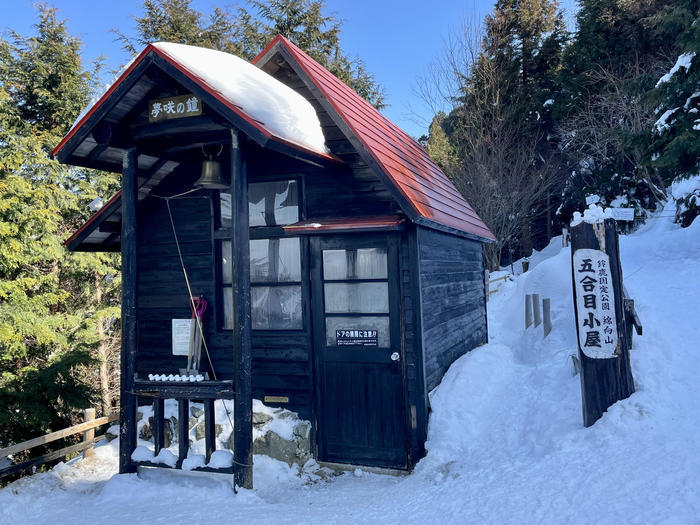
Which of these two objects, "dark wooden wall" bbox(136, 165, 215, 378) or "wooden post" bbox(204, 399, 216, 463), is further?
"dark wooden wall" bbox(136, 165, 215, 378)

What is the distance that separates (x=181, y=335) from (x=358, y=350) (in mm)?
2691

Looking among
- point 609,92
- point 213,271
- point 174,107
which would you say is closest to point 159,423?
point 213,271

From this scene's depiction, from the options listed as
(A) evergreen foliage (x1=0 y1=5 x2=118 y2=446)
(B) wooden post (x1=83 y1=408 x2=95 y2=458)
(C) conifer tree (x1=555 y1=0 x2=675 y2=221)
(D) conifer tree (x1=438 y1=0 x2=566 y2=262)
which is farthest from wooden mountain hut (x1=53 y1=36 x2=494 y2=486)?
(C) conifer tree (x1=555 y1=0 x2=675 y2=221)

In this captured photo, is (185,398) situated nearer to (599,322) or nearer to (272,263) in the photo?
(272,263)

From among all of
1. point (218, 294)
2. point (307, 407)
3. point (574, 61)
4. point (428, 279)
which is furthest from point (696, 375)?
point (574, 61)

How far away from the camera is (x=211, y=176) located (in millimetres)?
5805

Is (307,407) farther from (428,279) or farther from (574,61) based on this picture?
(574,61)

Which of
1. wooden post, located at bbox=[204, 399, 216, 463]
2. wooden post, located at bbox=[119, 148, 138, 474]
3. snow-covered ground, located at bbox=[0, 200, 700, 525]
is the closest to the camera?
snow-covered ground, located at bbox=[0, 200, 700, 525]

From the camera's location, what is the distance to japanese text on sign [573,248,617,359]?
5754 mm

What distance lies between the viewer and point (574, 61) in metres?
25.0

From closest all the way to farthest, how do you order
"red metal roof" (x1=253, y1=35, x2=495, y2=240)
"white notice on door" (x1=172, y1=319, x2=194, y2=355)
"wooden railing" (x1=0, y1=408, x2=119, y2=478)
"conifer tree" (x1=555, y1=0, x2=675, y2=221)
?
1. "red metal roof" (x1=253, y1=35, x2=495, y2=240)
2. "wooden railing" (x1=0, y1=408, x2=119, y2=478)
3. "white notice on door" (x1=172, y1=319, x2=194, y2=355)
4. "conifer tree" (x1=555, y1=0, x2=675, y2=221)

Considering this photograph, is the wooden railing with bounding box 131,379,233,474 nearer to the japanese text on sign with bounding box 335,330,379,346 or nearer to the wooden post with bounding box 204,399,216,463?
the wooden post with bounding box 204,399,216,463

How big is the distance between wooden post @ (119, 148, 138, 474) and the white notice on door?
4.23 feet

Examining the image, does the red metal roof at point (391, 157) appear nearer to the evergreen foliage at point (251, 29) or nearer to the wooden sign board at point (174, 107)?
the wooden sign board at point (174, 107)
